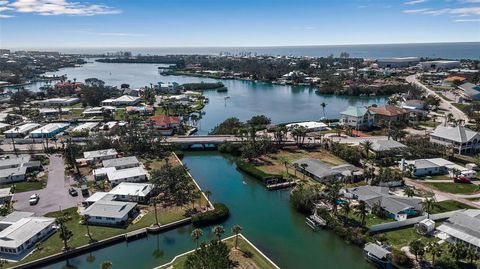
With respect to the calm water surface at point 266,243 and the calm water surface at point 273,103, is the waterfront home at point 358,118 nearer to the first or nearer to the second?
the calm water surface at point 273,103

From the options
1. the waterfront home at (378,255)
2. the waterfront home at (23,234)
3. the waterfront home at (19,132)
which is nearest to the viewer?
the waterfront home at (378,255)

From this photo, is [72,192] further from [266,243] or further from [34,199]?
[266,243]

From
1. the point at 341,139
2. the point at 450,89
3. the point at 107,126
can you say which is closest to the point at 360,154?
the point at 341,139

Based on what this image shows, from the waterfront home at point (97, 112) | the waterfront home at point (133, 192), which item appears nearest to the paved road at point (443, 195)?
the waterfront home at point (133, 192)

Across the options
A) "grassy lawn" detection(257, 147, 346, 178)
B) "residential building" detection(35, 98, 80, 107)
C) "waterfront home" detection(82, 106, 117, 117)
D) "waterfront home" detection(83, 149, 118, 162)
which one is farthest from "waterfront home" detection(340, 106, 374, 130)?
"residential building" detection(35, 98, 80, 107)

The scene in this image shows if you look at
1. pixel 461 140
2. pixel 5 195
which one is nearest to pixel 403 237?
pixel 461 140
